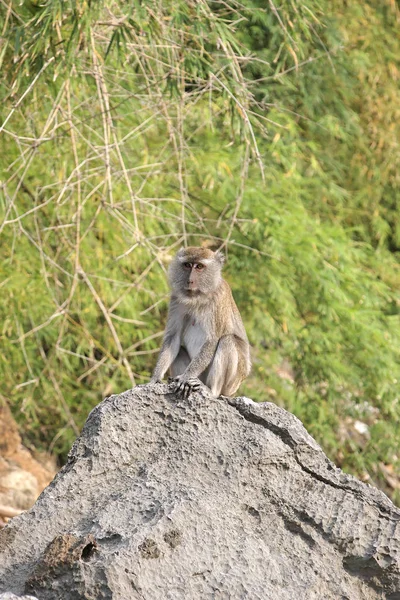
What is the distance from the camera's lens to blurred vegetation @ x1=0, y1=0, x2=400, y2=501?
7328 millimetres

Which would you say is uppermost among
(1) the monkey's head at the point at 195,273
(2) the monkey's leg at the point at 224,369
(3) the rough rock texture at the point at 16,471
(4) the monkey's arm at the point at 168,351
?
(1) the monkey's head at the point at 195,273

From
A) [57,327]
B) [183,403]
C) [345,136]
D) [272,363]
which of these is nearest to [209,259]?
[183,403]

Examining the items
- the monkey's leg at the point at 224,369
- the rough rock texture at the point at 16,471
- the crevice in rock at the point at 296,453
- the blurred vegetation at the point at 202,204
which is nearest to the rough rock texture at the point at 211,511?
the crevice in rock at the point at 296,453

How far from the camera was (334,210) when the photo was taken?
11.9 m

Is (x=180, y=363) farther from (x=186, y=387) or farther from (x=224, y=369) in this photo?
(x=186, y=387)

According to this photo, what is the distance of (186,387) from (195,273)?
57.7 inches

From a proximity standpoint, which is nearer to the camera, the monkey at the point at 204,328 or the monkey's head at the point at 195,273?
the monkey at the point at 204,328

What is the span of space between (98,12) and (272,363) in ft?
13.6

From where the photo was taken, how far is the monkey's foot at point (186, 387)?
4.72 metres

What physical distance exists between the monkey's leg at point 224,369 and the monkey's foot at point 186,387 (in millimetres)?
1035

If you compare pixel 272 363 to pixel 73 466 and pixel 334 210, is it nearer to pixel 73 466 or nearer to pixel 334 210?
pixel 334 210

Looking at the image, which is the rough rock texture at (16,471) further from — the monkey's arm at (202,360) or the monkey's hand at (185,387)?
the monkey's hand at (185,387)

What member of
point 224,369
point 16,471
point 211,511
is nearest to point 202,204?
point 16,471

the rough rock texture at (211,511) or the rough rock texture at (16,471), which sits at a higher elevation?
the rough rock texture at (211,511)
